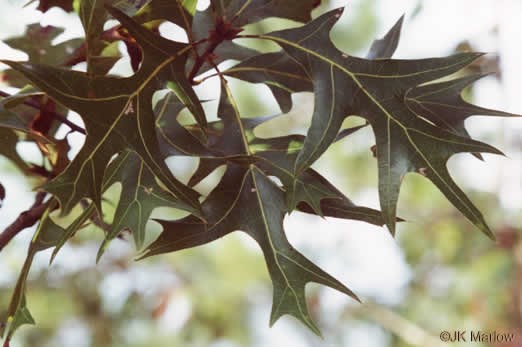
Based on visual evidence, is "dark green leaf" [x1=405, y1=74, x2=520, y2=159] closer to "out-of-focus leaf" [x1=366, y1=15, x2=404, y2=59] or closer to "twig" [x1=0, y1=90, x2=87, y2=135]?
"out-of-focus leaf" [x1=366, y1=15, x2=404, y2=59]

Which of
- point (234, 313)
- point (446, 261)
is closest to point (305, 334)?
point (234, 313)

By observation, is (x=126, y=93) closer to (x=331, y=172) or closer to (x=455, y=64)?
(x=455, y=64)

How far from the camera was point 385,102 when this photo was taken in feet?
2.19

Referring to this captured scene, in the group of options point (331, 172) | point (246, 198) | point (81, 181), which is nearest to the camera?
point (81, 181)

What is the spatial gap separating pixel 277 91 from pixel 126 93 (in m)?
0.27

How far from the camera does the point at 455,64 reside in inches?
25.3

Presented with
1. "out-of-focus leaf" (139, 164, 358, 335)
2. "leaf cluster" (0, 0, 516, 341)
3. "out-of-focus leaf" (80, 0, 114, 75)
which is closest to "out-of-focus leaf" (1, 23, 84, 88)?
"leaf cluster" (0, 0, 516, 341)

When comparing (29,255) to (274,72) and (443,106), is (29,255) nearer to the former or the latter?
(274,72)

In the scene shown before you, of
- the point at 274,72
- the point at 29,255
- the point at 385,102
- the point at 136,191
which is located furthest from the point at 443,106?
the point at 29,255

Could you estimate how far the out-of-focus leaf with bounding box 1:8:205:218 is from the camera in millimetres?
584

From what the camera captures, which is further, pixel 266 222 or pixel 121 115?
pixel 266 222

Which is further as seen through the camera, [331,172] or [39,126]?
[331,172]

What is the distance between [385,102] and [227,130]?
0.71 feet

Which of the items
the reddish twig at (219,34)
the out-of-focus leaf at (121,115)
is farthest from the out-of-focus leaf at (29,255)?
the reddish twig at (219,34)
